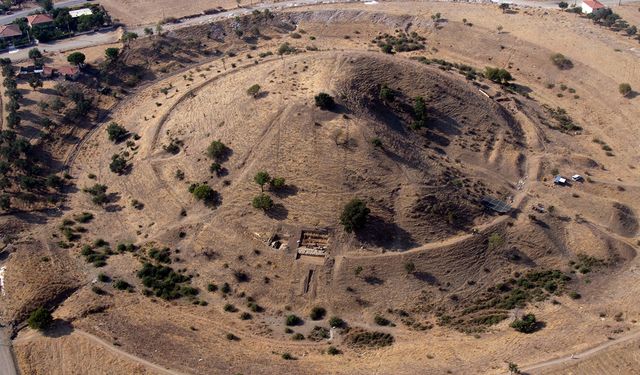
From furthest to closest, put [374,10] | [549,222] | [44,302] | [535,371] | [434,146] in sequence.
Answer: [374,10] → [434,146] → [549,222] → [44,302] → [535,371]

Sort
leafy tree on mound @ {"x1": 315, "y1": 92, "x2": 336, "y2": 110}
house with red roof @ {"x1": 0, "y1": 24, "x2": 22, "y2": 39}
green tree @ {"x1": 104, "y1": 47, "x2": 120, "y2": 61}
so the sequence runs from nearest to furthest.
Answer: leafy tree on mound @ {"x1": 315, "y1": 92, "x2": 336, "y2": 110}
green tree @ {"x1": 104, "y1": 47, "x2": 120, "y2": 61}
house with red roof @ {"x1": 0, "y1": 24, "x2": 22, "y2": 39}

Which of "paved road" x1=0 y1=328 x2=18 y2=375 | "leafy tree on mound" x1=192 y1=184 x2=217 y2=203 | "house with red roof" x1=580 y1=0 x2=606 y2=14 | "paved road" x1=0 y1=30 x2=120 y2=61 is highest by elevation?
"house with red roof" x1=580 y1=0 x2=606 y2=14

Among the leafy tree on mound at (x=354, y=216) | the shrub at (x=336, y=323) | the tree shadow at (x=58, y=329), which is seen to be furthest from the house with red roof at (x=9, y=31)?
the shrub at (x=336, y=323)

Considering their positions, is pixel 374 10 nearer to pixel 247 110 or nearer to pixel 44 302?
pixel 247 110

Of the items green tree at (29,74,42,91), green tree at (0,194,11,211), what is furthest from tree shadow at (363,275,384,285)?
green tree at (29,74,42,91)

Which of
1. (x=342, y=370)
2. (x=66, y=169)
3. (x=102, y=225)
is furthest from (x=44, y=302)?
(x=342, y=370)

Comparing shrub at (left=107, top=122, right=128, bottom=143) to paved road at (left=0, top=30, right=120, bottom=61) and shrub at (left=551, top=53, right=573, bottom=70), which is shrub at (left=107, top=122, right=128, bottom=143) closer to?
paved road at (left=0, top=30, right=120, bottom=61)
